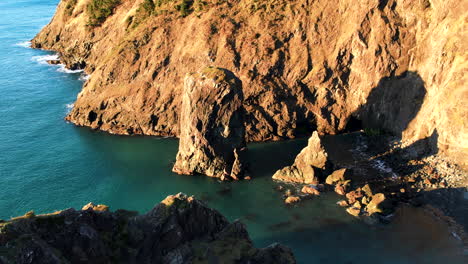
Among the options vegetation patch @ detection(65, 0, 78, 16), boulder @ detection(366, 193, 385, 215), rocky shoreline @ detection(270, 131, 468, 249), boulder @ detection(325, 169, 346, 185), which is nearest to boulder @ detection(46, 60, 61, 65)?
vegetation patch @ detection(65, 0, 78, 16)

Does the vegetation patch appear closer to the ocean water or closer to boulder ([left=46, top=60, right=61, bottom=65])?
boulder ([left=46, top=60, right=61, bottom=65])

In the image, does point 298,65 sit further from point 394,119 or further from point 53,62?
point 53,62

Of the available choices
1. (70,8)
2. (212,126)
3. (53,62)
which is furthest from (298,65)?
(70,8)

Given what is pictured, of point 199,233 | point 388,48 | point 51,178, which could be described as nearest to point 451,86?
point 388,48

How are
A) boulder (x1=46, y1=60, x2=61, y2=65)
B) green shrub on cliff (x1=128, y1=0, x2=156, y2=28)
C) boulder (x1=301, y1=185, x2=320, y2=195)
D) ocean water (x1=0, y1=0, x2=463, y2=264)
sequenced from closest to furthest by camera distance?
ocean water (x1=0, y1=0, x2=463, y2=264) < boulder (x1=301, y1=185, x2=320, y2=195) < green shrub on cliff (x1=128, y1=0, x2=156, y2=28) < boulder (x1=46, y1=60, x2=61, y2=65)

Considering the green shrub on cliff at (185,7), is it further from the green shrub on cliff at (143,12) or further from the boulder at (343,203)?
the boulder at (343,203)

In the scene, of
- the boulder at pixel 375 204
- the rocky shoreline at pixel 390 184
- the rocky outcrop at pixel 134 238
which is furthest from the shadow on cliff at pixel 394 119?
the rocky outcrop at pixel 134 238

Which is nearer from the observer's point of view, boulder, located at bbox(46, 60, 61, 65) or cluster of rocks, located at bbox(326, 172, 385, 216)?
cluster of rocks, located at bbox(326, 172, 385, 216)
